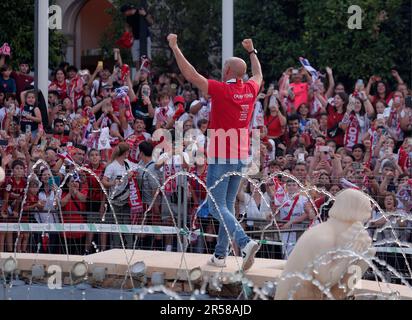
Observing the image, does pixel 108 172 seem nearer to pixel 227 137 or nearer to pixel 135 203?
pixel 135 203

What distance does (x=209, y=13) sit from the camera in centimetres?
2688

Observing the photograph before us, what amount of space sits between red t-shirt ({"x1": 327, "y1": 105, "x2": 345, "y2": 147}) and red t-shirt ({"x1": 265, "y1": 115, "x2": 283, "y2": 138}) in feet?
2.38

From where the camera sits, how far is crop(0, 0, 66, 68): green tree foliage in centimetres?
2342

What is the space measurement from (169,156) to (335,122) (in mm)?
4163

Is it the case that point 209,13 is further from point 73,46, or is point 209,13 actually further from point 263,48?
point 73,46

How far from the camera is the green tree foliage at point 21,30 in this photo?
23.4 m

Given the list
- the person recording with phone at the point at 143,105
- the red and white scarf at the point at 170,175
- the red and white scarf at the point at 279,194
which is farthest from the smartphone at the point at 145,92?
the red and white scarf at the point at 279,194

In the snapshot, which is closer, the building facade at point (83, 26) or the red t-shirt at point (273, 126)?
the red t-shirt at point (273, 126)

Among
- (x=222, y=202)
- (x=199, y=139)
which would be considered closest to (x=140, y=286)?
(x=222, y=202)

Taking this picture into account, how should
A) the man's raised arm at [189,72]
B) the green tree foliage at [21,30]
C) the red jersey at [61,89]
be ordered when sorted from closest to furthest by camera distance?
the man's raised arm at [189,72] < the red jersey at [61,89] < the green tree foliage at [21,30]

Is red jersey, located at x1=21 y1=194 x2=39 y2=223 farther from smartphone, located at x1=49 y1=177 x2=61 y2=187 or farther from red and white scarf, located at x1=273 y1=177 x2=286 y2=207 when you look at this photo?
red and white scarf, located at x1=273 y1=177 x2=286 y2=207

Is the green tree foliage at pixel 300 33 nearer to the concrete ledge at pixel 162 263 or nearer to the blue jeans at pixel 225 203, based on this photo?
the concrete ledge at pixel 162 263

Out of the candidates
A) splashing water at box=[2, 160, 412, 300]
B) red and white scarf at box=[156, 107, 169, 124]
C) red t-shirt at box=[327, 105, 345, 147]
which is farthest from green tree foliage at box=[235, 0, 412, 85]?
splashing water at box=[2, 160, 412, 300]

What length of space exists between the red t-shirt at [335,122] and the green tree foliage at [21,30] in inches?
277
